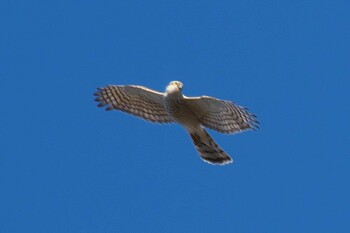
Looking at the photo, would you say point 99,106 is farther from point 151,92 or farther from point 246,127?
point 246,127

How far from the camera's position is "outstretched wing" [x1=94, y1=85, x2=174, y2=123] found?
23641mm

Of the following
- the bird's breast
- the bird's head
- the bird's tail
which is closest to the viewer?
the bird's head

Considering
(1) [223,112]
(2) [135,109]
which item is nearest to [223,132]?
(1) [223,112]

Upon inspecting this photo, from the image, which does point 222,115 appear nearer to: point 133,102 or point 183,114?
point 183,114

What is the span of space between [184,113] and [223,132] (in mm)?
796

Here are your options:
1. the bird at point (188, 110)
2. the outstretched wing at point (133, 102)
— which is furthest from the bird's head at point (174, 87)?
the outstretched wing at point (133, 102)

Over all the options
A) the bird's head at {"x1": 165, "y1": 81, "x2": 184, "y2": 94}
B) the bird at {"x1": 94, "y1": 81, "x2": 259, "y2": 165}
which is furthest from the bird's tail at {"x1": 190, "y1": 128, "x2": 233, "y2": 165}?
the bird's head at {"x1": 165, "y1": 81, "x2": 184, "y2": 94}

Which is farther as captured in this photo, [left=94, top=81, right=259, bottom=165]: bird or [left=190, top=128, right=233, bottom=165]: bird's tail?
[left=190, top=128, right=233, bottom=165]: bird's tail

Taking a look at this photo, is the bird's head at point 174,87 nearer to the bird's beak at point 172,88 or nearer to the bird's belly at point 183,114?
the bird's beak at point 172,88

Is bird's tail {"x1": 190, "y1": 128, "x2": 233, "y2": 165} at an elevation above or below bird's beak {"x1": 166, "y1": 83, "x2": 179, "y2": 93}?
below

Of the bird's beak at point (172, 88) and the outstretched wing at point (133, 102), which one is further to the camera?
the outstretched wing at point (133, 102)

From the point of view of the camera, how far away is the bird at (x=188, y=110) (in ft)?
74.3

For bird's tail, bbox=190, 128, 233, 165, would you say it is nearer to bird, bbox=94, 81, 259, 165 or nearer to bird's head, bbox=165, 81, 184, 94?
bird, bbox=94, 81, 259, 165

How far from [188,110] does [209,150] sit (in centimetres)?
101
